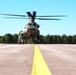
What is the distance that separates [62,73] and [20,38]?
46.0 metres

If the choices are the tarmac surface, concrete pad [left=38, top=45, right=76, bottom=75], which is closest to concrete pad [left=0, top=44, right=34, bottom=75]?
the tarmac surface

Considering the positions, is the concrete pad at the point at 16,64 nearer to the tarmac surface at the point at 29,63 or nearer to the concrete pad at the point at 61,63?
the tarmac surface at the point at 29,63

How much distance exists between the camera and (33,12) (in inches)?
2303

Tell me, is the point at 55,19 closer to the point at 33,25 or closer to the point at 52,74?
the point at 33,25

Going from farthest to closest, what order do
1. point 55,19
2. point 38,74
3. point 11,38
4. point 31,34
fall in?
point 11,38 → point 55,19 → point 31,34 → point 38,74

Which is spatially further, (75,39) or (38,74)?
(75,39)

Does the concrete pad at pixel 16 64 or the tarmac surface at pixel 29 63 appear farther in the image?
the tarmac surface at pixel 29 63

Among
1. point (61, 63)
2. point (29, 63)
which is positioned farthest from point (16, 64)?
point (61, 63)

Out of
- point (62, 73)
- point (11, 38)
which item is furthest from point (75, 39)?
point (62, 73)

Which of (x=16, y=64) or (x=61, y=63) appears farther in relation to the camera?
(x=61, y=63)

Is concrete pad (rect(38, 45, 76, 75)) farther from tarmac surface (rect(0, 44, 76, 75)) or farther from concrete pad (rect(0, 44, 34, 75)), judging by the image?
concrete pad (rect(0, 44, 34, 75))

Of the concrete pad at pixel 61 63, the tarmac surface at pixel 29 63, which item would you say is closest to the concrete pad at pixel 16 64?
the tarmac surface at pixel 29 63

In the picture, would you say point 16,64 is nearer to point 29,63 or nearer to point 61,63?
point 29,63

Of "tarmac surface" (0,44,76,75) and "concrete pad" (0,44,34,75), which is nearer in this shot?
"concrete pad" (0,44,34,75)
